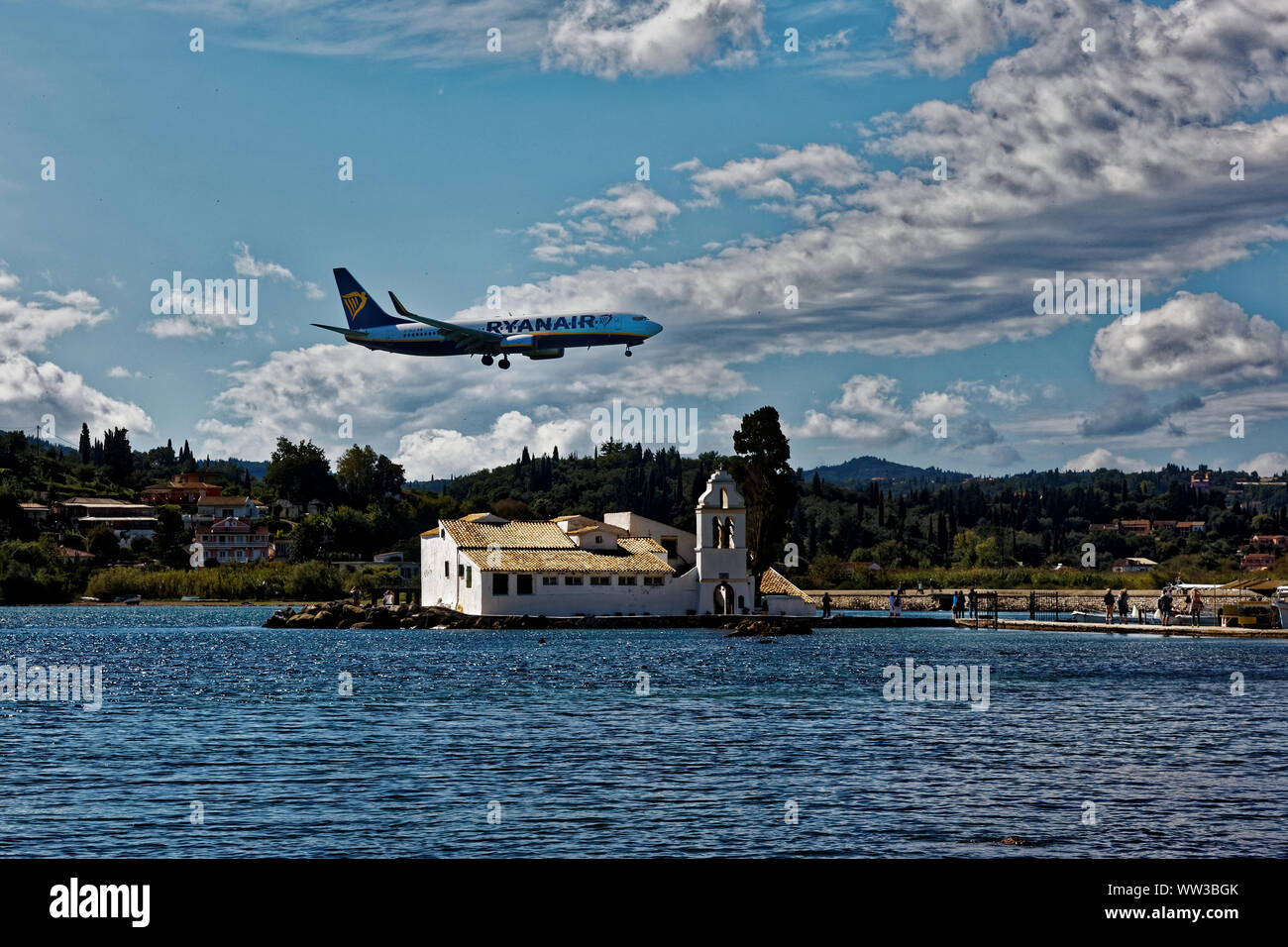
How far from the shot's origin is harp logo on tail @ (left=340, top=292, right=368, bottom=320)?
9503cm

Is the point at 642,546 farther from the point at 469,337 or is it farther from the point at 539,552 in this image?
the point at 469,337

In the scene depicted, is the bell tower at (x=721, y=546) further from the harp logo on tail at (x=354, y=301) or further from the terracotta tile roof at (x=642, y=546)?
the harp logo on tail at (x=354, y=301)

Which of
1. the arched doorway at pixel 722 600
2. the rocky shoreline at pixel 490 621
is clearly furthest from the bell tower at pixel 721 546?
the rocky shoreline at pixel 490 621

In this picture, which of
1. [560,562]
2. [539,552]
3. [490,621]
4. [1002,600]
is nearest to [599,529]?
[560,562]

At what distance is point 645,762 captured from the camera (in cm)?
2456

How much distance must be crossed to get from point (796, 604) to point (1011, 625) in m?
13.5

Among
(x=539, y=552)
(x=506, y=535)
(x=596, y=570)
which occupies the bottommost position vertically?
(x=596, y=570)

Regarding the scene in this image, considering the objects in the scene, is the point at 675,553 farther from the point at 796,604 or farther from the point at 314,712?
the point at 314,712

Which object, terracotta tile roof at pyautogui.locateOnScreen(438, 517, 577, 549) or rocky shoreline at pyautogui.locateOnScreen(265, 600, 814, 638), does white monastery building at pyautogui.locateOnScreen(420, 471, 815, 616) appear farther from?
rocky shoreline at pyautogui.locateOnScreen(265, 600, 814, 638)

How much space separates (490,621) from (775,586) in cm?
2157

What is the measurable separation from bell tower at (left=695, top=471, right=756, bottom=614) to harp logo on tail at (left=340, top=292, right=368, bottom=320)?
3159 centimetres

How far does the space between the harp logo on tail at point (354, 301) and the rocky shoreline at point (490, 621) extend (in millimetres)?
22725

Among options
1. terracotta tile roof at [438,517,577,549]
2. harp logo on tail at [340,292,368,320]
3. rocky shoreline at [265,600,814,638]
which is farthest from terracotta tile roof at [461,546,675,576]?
harp logo on tail at [340,292,368,320]
